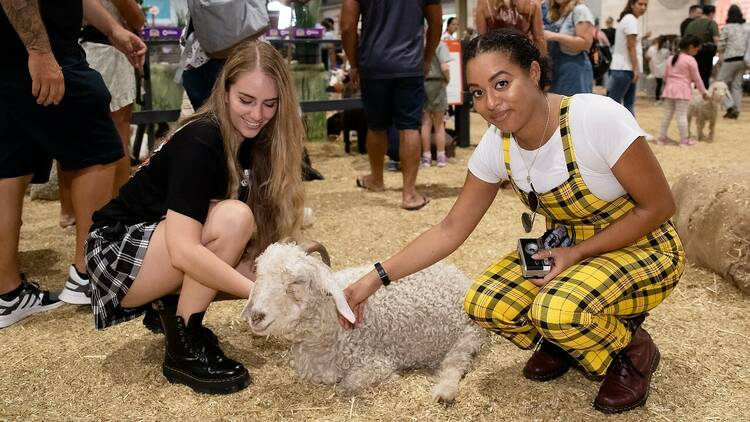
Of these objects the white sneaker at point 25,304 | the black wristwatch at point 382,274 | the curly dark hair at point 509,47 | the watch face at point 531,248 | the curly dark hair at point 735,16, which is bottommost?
the white sneaker at point 25,304

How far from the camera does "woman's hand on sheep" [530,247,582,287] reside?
2264 mm

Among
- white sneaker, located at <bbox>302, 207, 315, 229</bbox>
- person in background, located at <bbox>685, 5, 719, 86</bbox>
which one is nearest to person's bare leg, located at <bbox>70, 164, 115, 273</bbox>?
white sneaker, located at <bbox>302, 207, 315, 229</bbox>

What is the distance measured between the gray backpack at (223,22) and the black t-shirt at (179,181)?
4.34ft

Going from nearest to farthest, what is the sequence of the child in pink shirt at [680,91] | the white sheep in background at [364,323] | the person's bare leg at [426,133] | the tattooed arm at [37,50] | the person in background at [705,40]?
the white sheep in background at [364,323], the tattooed arm at [37,50], the person's bare leg at [426,133], the child in pink shirt at [680,91], the person in background at [705,40]

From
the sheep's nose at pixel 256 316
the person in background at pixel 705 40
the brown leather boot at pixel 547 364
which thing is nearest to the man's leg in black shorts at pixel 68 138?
the sheep's nose at pixel 256 316

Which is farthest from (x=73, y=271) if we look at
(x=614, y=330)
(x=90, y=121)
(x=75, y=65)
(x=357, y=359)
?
(x=614, y=330)

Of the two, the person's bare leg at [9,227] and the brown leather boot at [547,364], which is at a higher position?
the person's bare leg at [9,227]

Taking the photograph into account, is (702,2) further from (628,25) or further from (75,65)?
(75,65)

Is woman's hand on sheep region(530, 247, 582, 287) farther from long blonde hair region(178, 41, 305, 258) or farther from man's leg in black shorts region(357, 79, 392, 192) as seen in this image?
man's leg in black shorts region(357, 79, 392, 192)

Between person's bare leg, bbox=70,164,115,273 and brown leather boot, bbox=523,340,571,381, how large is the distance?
213 cm

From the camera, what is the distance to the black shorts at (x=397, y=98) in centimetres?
521

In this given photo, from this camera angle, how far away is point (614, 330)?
2229 mm

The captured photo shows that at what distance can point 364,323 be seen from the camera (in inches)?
99.0

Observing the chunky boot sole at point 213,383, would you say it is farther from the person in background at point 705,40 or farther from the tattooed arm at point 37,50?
the person in background at point 705,40
